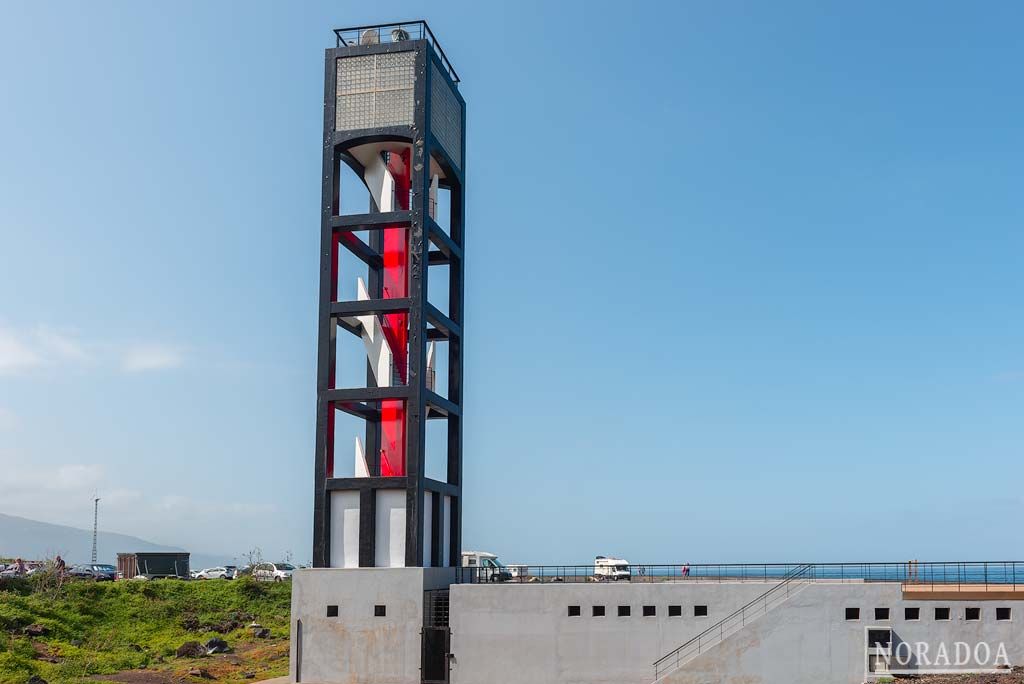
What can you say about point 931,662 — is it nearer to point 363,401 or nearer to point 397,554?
point 397,554

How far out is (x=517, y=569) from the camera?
46969mm

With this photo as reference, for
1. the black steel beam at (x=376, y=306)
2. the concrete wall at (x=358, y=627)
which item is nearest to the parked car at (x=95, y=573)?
the concrete wall at (x=358, y=627)

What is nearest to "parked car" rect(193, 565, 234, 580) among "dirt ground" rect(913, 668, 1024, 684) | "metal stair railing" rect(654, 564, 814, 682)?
"metal stair railing" rect(654, 564, 814, 682)

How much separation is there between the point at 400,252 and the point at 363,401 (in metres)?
6.87

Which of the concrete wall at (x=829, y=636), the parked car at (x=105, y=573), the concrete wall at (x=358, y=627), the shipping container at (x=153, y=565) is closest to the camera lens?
the concrete wall at (x=829, y=636)

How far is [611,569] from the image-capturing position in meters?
55.5

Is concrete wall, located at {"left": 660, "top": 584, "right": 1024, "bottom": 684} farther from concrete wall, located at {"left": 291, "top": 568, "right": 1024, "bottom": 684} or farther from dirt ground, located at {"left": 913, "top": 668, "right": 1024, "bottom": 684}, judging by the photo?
dirt ground, located at {"left": 913, "top": 668, "right": 1024, "bottom": 684}

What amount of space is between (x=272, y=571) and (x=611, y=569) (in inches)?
1424

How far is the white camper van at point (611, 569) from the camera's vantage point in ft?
152

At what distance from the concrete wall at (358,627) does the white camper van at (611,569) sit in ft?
27.0

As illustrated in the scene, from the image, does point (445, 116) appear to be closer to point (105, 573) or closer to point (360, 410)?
point (360, 410)

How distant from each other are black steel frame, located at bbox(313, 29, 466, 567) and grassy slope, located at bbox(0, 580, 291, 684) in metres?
9.33

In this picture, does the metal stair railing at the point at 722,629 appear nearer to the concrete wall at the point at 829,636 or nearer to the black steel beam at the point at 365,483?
the concrete wall at the point at 829,636

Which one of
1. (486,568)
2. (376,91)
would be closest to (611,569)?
(486,568)
